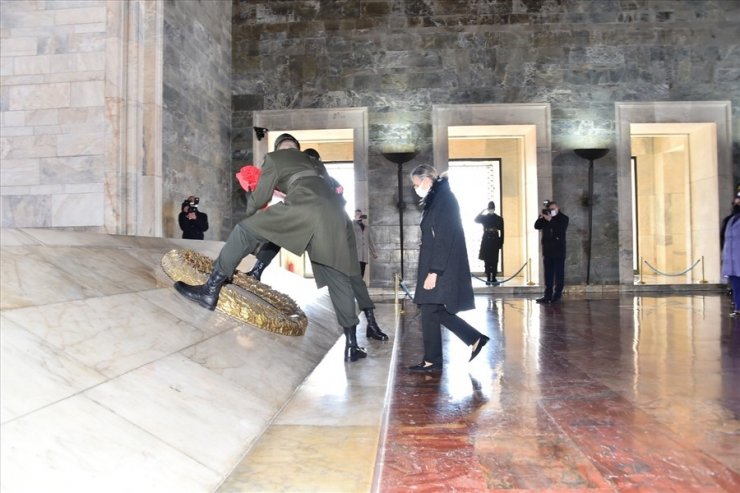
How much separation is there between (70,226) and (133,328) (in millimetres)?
6268

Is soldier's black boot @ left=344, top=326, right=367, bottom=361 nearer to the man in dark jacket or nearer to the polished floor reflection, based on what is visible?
the polished floor reflection

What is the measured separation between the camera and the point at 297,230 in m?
3.85

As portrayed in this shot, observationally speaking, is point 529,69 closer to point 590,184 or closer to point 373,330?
point 590,184

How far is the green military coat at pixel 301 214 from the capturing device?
379 centimetres

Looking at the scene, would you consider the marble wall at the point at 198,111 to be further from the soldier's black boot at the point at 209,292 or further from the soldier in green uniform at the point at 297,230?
the soldier in green uniform at the point at 297,230

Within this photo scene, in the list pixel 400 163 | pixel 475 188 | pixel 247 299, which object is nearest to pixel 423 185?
pixel 247 299

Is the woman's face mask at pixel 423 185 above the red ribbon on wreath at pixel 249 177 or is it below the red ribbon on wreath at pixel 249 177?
below

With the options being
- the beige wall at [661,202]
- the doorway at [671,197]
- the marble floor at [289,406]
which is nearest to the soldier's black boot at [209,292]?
the marble floor at [289,406]

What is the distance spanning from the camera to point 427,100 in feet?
42.5

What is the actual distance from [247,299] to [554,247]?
22.5ft

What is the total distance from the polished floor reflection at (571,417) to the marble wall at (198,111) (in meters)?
6.61

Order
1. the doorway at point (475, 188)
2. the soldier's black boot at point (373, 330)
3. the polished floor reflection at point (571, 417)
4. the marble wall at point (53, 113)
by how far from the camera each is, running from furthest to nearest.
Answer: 1. the doorway at point (475, 188)
2. the marble wall at point (53, 113)
3. the soldier's black boot at point (373, 330)
4. the polished floor reflection at point (571, 417)

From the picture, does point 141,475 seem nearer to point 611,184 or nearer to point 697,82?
point 611,184

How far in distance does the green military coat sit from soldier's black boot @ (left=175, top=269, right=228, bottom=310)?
1.59 feet
